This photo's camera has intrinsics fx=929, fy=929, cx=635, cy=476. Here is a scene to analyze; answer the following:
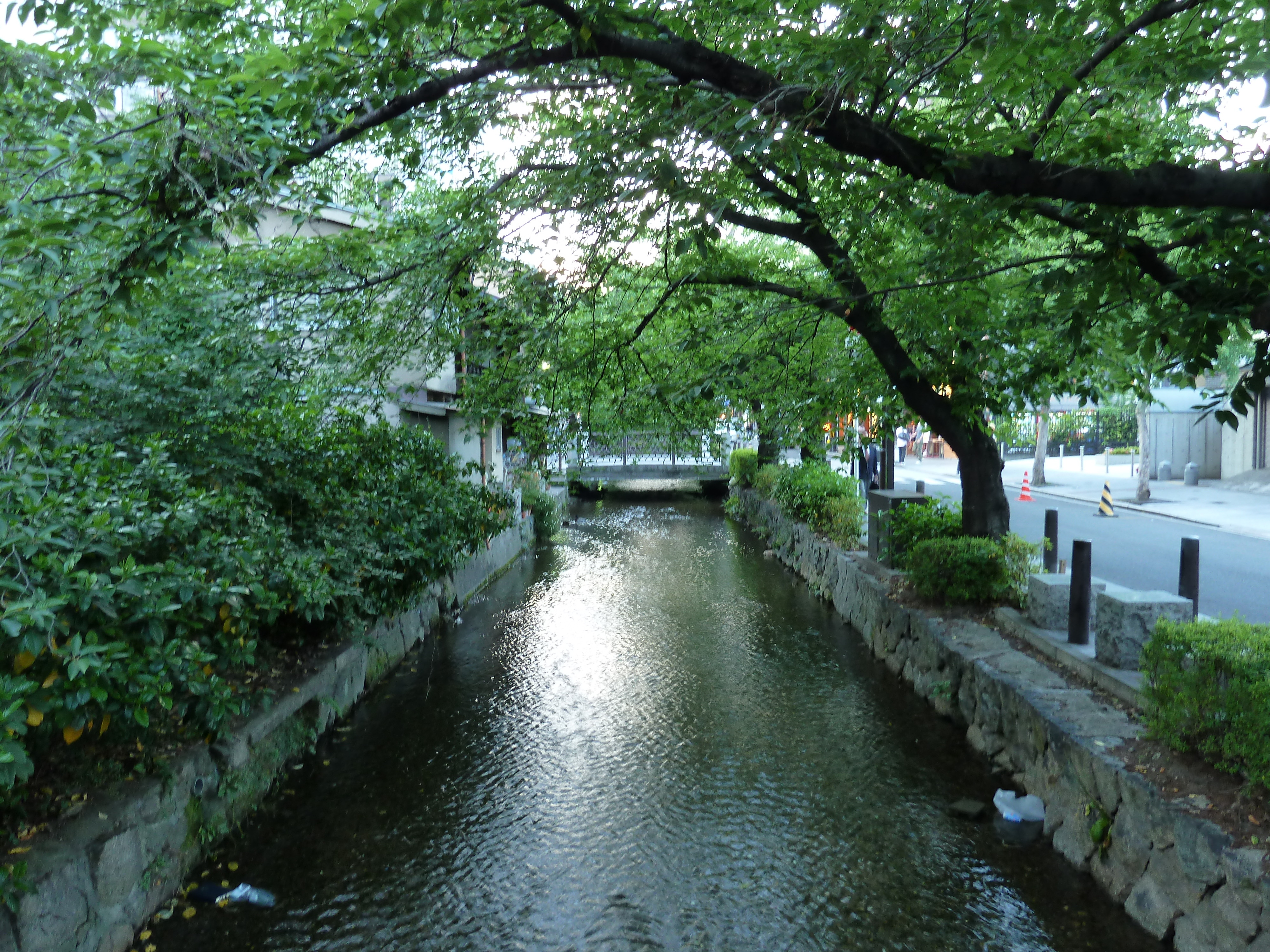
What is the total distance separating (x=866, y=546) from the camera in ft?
46.0

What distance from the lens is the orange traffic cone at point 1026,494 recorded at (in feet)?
84.6

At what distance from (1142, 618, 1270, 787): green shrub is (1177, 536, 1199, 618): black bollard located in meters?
2.45

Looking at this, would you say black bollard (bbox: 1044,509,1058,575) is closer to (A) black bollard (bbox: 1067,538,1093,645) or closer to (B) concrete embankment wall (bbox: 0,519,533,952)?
(A) black bollard (bbox: 1067,538,1093,645)

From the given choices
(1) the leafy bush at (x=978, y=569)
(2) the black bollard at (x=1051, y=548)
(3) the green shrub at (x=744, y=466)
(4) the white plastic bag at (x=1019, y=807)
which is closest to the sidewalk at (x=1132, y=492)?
(3) the green shrub at (x=744, y=466)

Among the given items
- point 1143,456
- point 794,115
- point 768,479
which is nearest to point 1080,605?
point 794,115

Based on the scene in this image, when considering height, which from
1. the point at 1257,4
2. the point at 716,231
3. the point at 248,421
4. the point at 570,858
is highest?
the point at 1257,4

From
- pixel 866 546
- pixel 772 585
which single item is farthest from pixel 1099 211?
pixel 772 585

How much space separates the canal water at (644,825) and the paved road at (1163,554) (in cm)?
381

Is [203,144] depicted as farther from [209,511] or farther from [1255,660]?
[1255,660]

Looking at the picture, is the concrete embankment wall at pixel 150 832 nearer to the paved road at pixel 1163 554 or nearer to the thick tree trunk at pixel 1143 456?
the paved road at pixel 1163 554

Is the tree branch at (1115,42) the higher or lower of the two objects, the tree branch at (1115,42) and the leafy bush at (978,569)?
the higher

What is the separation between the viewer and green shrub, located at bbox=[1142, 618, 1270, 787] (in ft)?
14.6

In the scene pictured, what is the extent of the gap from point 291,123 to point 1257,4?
4.79 metres

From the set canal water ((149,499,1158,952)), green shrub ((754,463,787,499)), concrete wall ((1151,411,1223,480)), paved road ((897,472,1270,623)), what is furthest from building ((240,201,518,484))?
concrete wall ((1151,411,1223,480))
